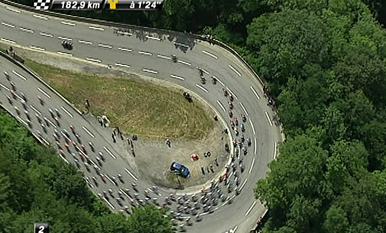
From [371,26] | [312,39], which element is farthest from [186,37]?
[371,26]

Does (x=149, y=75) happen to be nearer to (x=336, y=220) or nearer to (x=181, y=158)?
(x=181, y=158)

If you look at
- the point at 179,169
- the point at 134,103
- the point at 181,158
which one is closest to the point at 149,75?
the point at 134,103

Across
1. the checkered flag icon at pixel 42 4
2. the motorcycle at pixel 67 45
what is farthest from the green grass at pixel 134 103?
the checkered flag icon at pixel 42 4

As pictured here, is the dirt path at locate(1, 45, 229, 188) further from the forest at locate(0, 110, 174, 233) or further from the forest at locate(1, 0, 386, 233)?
the forest at locate(1, 0, 386, 233)

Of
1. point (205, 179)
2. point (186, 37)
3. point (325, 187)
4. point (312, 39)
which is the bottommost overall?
point (325, 187)

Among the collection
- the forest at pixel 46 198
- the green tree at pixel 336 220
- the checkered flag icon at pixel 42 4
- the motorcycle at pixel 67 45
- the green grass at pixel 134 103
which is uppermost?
the checkered flag icon at pixel 42 4

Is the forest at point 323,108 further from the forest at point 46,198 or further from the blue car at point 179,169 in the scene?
the blue car at point 179,169

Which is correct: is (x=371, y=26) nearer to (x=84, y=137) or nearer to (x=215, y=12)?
(x=215, y=12)
